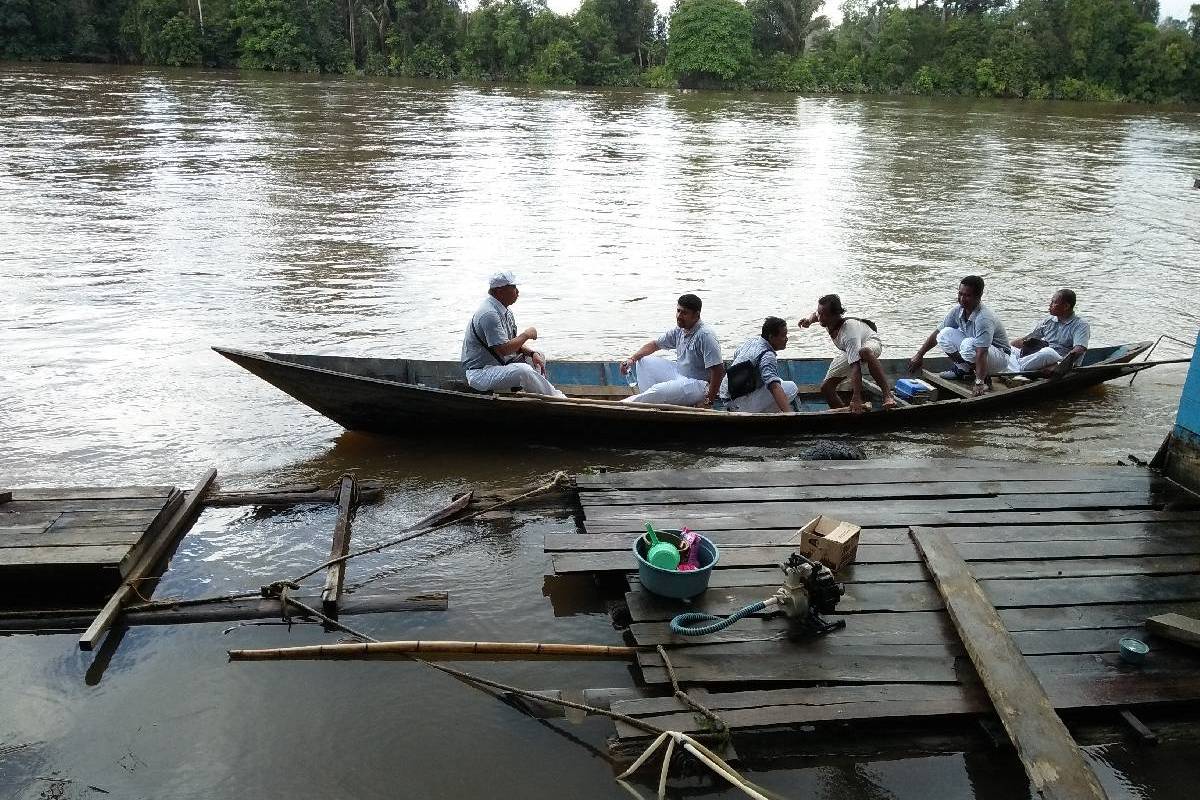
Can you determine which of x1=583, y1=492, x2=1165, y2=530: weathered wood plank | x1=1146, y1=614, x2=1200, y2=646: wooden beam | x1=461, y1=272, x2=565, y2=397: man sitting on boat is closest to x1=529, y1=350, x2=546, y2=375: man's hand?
x1=461, y1=272, x2=565, y2=397: man sitting on boat

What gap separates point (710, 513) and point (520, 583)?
123 cm

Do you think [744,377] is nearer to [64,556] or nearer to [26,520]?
[64,556]

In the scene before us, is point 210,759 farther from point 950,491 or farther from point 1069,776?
point 950,491

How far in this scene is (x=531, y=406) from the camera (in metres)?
6.62

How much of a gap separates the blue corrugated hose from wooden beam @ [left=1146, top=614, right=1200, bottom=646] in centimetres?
193

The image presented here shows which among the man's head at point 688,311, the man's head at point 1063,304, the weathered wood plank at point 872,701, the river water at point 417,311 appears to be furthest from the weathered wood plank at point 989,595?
the man's head at point 1063,304

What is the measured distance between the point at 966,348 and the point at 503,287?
4440 mm

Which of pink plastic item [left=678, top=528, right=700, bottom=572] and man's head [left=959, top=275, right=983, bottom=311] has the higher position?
man's head [left=959, top=275, right=983, bottom=311]

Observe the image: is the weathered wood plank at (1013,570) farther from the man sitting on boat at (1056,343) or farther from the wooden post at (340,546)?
the man sitting on boat at (1056,343)

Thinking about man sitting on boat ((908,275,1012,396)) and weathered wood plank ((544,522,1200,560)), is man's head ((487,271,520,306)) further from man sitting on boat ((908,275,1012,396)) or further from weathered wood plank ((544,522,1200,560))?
man sitting on boat ((908,275,1012,396))

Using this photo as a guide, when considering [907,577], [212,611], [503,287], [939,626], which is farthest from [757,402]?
[212,611]

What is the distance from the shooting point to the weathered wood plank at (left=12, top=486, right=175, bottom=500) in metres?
5.36

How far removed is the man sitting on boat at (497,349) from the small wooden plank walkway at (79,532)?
2.35m

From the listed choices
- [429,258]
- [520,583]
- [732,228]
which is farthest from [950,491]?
[732,228]
